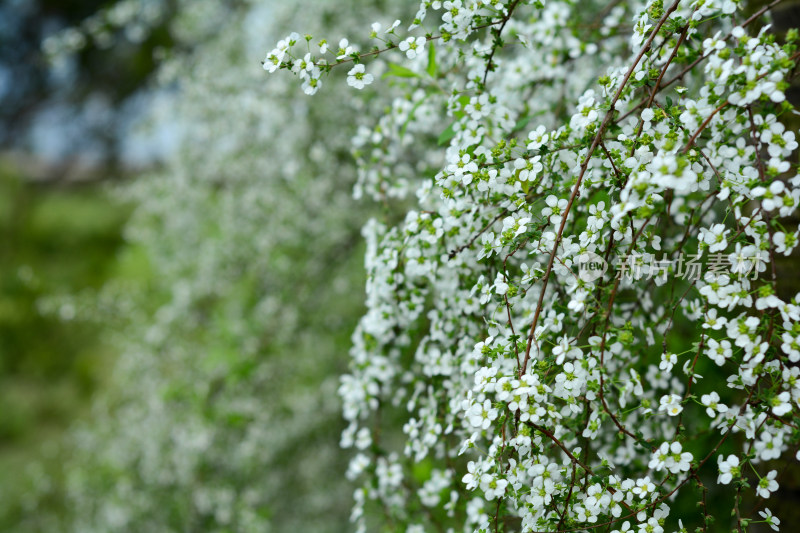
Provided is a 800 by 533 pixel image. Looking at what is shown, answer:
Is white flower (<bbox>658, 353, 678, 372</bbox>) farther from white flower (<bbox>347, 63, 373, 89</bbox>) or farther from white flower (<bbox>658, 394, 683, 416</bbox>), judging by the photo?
white flower (<bbox>347, 63, 373, 89</bbox>)

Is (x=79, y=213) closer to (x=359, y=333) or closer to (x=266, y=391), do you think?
(x=266, y=391)

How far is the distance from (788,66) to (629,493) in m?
1.00

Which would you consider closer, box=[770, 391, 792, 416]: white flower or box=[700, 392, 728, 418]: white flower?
box=[770, 391, 792, 416]: white flower

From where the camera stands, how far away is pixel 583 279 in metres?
1.58

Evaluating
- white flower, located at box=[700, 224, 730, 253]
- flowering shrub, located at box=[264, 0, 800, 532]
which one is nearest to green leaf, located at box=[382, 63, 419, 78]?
flowering shrub, located at box=[264, 0, 800, 532]

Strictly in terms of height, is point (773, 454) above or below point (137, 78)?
below

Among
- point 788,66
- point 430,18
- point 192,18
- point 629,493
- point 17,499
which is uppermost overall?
point 192,18

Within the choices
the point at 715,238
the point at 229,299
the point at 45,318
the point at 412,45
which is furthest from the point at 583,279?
the point at 45,318

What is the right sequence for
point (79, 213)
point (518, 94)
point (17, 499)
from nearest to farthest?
point (518, 94), point (17, 499), point (79, 213)

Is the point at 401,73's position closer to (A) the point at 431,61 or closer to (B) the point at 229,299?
(A) the point at 431,61

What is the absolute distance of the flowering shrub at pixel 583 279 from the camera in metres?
1.41

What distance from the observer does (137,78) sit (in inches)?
312

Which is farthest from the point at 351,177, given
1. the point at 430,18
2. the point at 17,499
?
the point at 17,499

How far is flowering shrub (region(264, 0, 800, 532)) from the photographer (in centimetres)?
141
